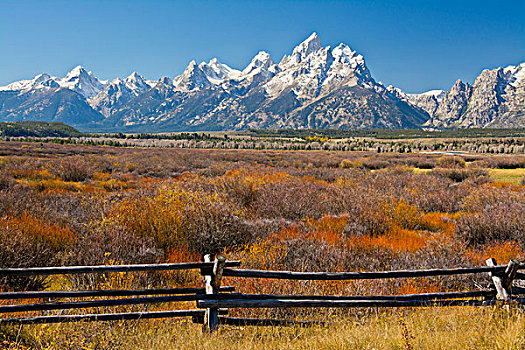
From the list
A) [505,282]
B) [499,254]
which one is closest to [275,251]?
[505,282]

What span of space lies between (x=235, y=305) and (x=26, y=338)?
227 centimetres

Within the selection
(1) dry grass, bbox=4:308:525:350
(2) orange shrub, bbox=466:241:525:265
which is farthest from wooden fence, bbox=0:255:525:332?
(2) orange shrub, bbox=466:241:525:265

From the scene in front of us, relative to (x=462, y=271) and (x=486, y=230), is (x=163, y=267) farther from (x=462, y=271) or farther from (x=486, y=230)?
(x=486, y=230)

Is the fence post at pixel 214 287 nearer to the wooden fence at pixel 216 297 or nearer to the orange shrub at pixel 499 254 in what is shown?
the wooden fence at pixel 216 297

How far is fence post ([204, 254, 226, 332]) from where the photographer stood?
3273 millimetres

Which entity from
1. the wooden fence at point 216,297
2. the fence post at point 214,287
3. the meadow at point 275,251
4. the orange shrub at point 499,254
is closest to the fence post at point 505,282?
the wooden fence at point 216,297

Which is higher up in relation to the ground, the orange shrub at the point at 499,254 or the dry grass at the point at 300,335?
the orange shrub at the point at 499,254

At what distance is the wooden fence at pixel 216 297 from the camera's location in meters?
3.17

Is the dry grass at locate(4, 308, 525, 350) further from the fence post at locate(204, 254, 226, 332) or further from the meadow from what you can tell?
the fence post at locate(204, 254, 226, 332)

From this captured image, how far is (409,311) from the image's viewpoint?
4.12 meters

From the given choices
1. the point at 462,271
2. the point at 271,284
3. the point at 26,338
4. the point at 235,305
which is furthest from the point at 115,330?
the point at 462,271

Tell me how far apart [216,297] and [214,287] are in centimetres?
12

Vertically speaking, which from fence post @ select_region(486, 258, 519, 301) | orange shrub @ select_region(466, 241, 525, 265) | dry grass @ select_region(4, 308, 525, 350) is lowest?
dry grass @ select_region(4, 308, 525, 350)

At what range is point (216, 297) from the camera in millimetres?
3438
